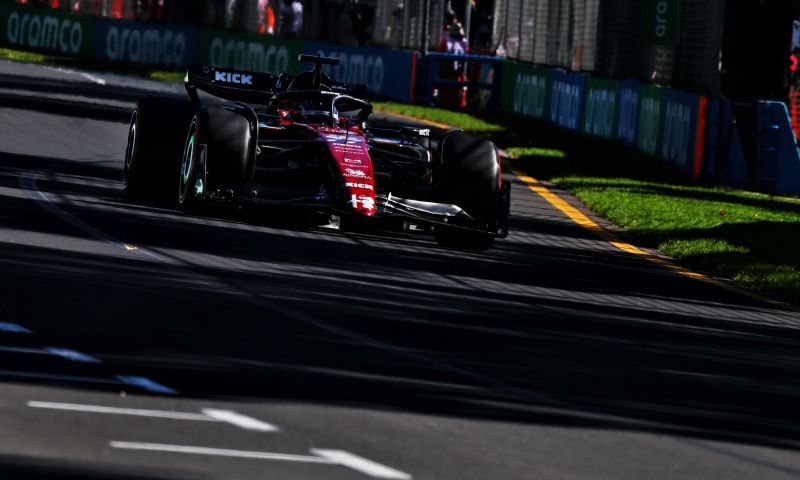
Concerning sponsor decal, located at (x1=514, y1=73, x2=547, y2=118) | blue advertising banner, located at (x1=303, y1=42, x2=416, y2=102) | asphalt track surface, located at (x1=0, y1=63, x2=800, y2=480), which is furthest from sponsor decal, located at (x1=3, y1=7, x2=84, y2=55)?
asphalt track surface, located at (x1=0, y1=63, x2=800, y2=480)

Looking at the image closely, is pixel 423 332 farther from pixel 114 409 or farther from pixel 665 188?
pixel 665 188

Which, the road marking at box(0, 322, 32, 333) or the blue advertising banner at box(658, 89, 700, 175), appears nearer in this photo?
the road marking at box(0, 322, 32, 333)

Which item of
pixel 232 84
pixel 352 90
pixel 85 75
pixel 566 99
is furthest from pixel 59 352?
pixel 85 75

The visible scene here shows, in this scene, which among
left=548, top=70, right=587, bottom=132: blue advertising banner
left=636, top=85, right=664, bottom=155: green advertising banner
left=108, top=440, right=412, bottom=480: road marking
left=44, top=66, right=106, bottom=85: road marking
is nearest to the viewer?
left=108, top=440, right=412, bottom=480: road marking

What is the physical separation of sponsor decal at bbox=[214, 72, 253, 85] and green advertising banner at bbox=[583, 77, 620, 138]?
12964 millimetres

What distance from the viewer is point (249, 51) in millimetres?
41625

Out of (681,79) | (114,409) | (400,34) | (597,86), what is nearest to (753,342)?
(114,409)

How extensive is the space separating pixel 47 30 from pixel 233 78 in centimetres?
3125

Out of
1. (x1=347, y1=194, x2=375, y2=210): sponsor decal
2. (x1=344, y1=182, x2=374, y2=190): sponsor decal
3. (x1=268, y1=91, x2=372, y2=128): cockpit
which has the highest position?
(x1=268, y1=91, x2=372, y2=128): cockpit

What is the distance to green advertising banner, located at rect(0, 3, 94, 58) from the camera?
45094 millimetres

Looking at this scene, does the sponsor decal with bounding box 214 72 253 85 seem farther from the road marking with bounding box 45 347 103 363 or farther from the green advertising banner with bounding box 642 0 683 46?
the green advertising banner with bounding box 642 0 683 46

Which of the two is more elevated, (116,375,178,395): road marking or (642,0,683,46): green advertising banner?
(642,0,683,46): green advertising banner

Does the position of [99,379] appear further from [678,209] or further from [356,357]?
[678,209]

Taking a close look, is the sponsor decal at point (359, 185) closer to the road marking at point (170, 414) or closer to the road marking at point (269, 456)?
the road marking at point (170, 414)
